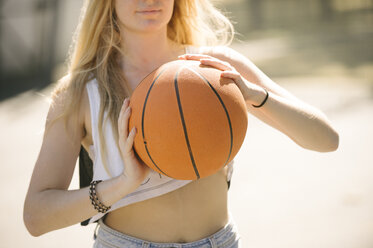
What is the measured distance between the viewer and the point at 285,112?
2100 mm

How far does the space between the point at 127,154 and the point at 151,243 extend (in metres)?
0.49

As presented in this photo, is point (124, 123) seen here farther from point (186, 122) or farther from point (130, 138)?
point (186, 122)

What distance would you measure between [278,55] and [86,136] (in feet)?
35.7

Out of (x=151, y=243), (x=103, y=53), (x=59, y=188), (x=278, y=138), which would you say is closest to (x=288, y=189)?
(x=278, y=138)

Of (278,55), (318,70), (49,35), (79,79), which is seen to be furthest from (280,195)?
(49,35)

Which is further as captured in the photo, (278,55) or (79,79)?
(278,55)

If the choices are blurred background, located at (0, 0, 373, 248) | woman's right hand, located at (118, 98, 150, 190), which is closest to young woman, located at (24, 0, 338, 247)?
woman's right hand, located at (118, 98, 150, 190)

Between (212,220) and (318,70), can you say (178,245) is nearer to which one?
(212,220)

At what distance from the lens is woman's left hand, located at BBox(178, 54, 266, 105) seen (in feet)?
6.37

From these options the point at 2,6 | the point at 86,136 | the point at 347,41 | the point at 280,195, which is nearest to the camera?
the point at 86,136

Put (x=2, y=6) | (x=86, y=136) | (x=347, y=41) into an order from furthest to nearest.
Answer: (x=347, y=41), (x=2, y=6), (x=86, y=136)

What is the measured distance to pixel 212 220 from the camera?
2219mm

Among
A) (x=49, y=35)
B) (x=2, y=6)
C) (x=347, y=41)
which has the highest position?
(x=2, y=6)

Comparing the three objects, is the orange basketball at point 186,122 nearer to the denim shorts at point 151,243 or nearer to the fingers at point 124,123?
the fingers at point 124,123
